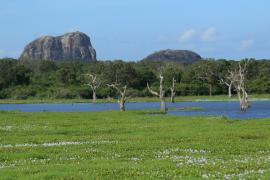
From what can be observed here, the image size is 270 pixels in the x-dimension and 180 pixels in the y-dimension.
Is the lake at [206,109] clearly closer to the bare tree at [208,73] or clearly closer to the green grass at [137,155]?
the green grass at [137,155]

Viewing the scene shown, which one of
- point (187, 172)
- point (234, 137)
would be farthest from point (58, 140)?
point (187, 172)

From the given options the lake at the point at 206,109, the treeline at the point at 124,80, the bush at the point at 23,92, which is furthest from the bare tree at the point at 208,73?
the bush at the point at 23,92

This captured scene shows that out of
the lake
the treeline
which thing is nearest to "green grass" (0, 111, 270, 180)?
the lake

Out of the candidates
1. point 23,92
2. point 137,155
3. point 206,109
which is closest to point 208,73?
point 23,92

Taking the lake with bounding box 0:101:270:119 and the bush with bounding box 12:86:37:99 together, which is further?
the bush with bounding box 12:86:37:99

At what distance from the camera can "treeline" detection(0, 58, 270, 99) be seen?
15875 cm

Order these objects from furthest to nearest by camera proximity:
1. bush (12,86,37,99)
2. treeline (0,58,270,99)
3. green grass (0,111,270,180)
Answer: bush (12,86,37,99) → treeline (0,58,270,99) → green grass (0,111,270,180)

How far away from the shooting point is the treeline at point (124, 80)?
159 metres

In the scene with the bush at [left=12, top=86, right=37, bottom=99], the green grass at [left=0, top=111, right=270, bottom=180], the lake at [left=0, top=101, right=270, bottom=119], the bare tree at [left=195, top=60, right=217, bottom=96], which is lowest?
the green grass at [left=0, top=111, right=270, bottom=180]

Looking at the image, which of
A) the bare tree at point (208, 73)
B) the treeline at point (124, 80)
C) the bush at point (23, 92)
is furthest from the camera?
the bush at point (23, 92)

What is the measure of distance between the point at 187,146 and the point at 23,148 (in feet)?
27.3

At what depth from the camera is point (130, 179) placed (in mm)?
17516

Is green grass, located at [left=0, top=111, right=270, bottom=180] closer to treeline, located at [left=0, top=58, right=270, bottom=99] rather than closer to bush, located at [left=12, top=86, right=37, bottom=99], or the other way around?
treeline, located at [left=0, top=58, right=270, bottom=99]

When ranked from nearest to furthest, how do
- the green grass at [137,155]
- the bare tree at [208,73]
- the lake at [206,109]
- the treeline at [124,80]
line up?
the green grass at [137,155], the lake at [206,109], the bare tree at [208,73], the treeline at [124,80]
